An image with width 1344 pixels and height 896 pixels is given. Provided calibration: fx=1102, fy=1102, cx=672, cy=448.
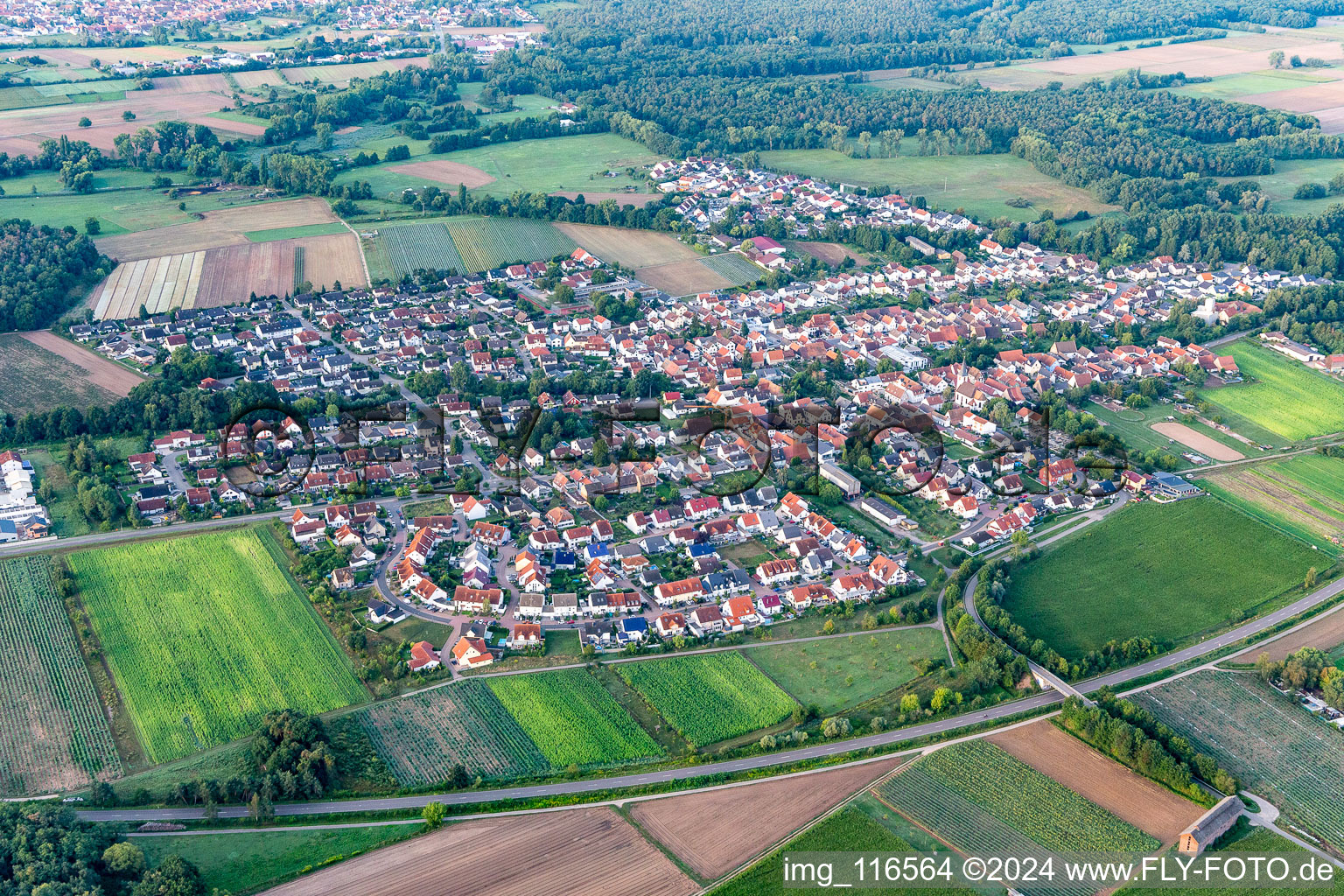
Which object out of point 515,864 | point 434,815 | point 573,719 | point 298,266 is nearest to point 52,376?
point 298,266

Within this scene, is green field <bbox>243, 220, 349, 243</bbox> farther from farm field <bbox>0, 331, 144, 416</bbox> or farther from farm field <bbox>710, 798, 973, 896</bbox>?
farm field <bbox>710, 798, 973, 896</bbox>

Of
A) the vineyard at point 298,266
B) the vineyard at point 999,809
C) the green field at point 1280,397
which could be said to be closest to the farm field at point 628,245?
the vineyard at point 298,266

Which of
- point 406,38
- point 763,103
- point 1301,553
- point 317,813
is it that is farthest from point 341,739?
point 406,38

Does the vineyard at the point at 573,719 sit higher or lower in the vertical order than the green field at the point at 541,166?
lower

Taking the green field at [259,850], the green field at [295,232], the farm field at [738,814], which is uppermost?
the green field at [295,232]

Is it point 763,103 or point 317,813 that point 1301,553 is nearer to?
point 317,813

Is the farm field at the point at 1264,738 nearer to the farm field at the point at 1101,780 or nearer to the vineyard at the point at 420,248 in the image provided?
the farm field at the point at 1101,780
